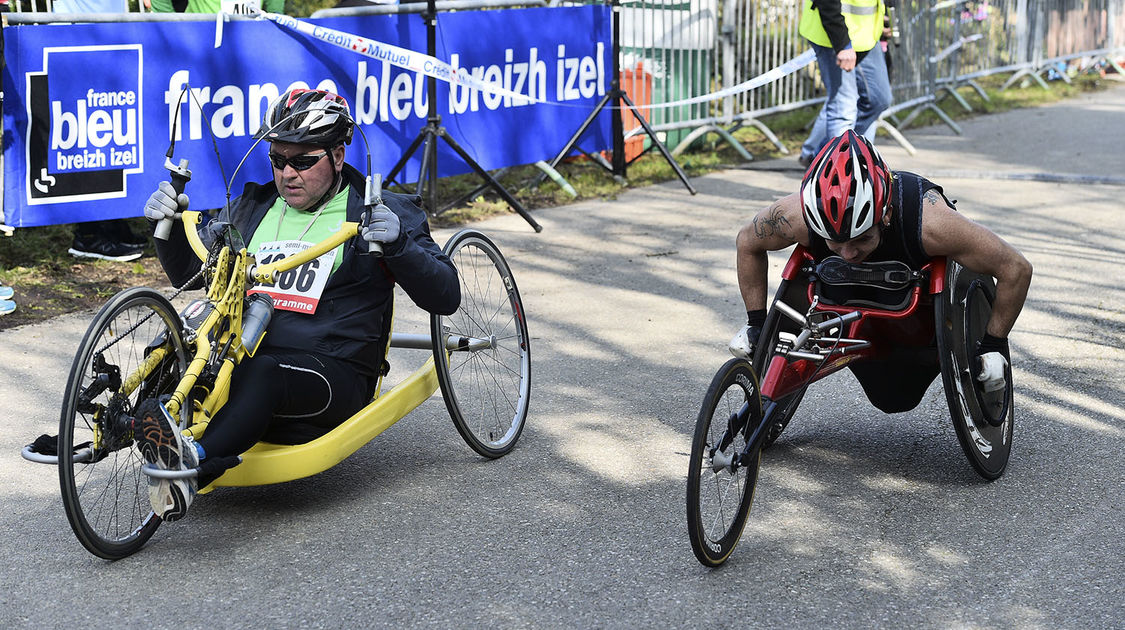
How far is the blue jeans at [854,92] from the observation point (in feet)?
32.6

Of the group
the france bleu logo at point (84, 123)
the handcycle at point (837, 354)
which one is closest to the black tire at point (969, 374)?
the handcycle at point (837, 354)

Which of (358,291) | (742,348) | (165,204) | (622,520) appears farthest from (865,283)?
(165,204)

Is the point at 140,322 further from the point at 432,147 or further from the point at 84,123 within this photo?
the point at 432,147

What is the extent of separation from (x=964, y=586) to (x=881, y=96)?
7.16 metres

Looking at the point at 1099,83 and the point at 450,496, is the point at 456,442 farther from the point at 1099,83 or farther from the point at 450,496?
the point at 1099,83

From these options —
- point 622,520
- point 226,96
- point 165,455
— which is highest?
point 226,96

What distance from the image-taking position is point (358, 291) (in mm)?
4301

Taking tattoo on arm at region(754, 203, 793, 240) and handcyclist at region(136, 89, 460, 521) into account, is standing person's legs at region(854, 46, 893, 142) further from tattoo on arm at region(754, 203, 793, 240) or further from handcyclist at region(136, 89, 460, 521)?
handcyclist at region(136, 89, 460, 521)

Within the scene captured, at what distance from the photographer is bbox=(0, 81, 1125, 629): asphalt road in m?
3.48

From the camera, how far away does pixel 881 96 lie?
10203 millimetres

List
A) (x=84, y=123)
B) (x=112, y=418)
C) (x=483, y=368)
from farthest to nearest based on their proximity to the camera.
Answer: (x=84, y=123) → (x=483, y=368) → (x=112, y=418)

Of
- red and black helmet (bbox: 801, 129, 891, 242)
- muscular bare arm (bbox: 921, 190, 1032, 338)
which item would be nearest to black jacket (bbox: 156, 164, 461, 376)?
red and black helmet (bbox: 801, 129, 891, 242)

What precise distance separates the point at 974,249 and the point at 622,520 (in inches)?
54.2

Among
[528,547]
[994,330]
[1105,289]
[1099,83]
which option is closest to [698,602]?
[528,547]
